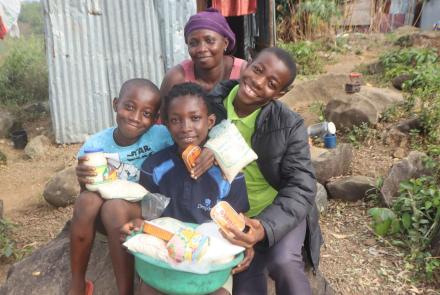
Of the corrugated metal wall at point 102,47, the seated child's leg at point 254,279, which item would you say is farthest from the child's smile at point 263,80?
the corrugated metal wall at point 102,47

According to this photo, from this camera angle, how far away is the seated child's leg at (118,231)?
6.59 ft

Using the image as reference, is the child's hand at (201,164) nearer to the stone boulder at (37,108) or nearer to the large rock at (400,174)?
the large rock at (400,174)

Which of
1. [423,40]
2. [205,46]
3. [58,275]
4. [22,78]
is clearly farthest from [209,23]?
[423,40]

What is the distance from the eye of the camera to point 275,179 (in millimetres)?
2182

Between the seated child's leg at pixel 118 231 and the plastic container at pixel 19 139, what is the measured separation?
15.4 ft

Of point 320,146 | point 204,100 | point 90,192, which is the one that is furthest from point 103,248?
point 320,146

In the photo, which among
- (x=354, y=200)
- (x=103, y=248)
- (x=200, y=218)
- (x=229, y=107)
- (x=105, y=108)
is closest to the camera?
(x=200, y=218)

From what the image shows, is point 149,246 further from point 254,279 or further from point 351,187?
point 351,187

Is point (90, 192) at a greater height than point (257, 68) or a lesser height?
lesser

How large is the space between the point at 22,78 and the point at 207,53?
660cm

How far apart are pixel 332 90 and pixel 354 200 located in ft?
9.27

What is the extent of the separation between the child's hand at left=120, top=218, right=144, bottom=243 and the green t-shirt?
0.58 metres

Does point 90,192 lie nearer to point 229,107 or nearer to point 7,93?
point 229,107

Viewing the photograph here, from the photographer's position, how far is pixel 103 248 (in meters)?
2.63
